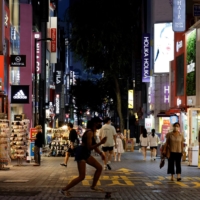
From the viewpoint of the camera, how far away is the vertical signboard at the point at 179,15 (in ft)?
132

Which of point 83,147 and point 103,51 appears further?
point 103,51

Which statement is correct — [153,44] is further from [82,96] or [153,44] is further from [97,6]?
[82,96]

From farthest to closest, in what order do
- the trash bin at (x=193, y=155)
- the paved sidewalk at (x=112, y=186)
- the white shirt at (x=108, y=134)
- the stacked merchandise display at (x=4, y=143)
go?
the trash bin at (x=193, y=155), the white shirt at (x=108, y=134), the stacked merchandise display at (x=4, y=143), the paved sidewalk at (x=112, y=186)

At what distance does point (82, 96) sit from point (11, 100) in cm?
5214

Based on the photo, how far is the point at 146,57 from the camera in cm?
6306

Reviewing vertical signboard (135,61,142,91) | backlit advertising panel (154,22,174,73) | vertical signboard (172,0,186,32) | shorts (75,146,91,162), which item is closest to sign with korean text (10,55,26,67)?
vertical signboard (172,0,186,32)

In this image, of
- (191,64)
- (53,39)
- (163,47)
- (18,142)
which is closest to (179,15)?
(191,64)

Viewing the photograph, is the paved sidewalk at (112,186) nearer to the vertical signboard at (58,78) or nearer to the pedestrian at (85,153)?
the pedestrian at (85,153)

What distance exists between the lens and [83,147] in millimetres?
15898

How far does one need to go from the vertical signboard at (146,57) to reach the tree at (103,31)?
190cm

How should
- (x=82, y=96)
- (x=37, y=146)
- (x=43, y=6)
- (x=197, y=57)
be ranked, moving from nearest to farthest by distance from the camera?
(x=37, y=146) → (x=197, y=57) → (x=43, y=6) → (x=82, y=96)

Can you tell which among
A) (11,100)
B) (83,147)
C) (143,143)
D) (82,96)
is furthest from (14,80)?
(82,96)

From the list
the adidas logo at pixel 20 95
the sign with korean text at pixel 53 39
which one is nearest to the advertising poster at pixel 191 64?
the adidas logo at pixel 20 95

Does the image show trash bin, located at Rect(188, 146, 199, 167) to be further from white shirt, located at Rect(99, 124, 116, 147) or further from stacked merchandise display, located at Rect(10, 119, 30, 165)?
stacked merchandise display, located at Rect(10, 119, 30, 165)
